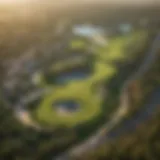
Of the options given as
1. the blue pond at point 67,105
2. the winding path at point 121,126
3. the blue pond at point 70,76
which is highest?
the blue pond at point 70,76

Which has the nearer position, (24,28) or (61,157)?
(61,157)

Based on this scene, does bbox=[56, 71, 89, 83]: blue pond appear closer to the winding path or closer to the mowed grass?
the mowed grass

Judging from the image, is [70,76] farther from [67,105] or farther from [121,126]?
[121,126]

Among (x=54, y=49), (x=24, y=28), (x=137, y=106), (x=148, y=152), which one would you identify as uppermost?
(x=24, y=28)

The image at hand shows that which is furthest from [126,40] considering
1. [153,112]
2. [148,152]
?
[148,152]

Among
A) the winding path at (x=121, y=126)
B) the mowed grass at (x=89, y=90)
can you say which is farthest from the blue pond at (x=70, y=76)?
the winding path at (x=121, y=126)

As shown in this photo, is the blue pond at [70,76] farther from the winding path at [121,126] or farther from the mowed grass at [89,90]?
the winding path at [121,126]

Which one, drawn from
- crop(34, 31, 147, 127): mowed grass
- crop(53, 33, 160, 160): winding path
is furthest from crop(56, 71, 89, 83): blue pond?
crop(53, 33, 160, 160): winding path

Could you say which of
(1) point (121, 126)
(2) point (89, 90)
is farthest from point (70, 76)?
(1) point (121, 126)

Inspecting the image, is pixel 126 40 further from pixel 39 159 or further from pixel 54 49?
pixel 39 159
